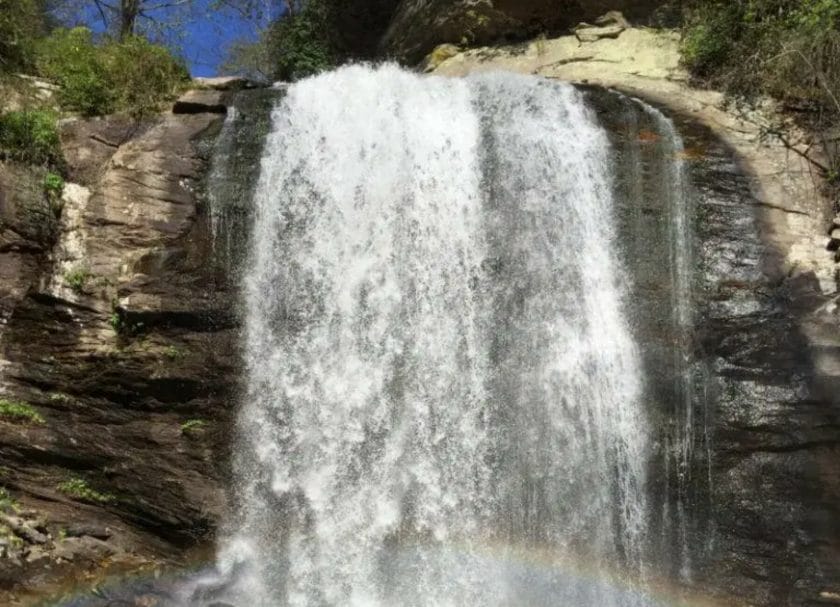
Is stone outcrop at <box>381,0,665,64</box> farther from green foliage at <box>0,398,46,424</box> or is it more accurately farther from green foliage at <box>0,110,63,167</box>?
green foliage at <box>0,398,46,424</box>

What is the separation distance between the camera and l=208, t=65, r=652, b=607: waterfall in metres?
8.26

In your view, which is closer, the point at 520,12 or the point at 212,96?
the point at 212,96

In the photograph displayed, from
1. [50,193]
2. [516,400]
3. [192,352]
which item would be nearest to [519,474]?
[516,400]

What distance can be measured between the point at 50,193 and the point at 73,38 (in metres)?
3.78

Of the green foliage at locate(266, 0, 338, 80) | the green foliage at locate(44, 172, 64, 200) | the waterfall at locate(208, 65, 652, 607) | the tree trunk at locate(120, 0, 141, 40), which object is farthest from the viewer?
the green foliage at locate(266, 0, 338, 80)

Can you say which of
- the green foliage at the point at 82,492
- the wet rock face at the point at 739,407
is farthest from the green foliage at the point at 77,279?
the wet rock face at the point at 739,407

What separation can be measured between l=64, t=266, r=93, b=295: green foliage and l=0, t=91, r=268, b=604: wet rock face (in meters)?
0.02

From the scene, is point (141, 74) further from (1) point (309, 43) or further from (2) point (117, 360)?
(1) point (309, 43)

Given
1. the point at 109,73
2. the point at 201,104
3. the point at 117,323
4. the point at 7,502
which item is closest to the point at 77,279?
the point at 117,323

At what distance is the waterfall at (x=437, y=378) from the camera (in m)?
8.26

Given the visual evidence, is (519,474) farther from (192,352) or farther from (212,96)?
(212,96)

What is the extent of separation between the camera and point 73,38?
39.1 ft

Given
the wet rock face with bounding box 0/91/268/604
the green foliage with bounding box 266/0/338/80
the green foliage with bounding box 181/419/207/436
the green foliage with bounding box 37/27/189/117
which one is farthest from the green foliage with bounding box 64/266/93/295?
the green foliage with bounding box 266/0/338/80

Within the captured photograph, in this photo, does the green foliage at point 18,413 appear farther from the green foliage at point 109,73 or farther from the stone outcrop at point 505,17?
the stone outcrop at point 505,17
